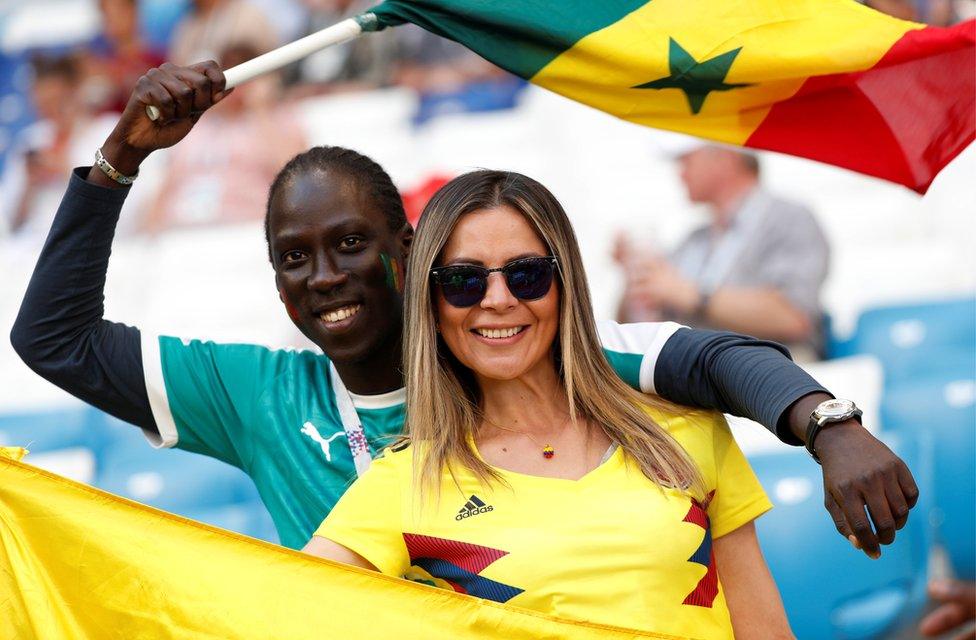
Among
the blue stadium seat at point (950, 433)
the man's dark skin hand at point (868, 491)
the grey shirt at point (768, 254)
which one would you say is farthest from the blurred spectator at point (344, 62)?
the man's dark skin hand at point (868, 491)

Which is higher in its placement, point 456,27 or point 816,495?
point 456,27

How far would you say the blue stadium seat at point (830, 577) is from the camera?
419 centimetres

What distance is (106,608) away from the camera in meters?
2.21

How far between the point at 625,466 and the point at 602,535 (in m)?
0.16

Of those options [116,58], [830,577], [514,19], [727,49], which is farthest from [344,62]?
[727,49]

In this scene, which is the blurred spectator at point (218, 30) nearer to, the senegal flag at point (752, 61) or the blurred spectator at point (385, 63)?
the blurred spectator at point (385, 63)

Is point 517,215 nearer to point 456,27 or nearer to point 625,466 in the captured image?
point 625,466

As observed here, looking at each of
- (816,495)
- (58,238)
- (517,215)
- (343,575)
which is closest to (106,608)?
(343,575)

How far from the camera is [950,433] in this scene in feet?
15.2

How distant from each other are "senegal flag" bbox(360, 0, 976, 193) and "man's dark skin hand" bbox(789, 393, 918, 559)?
1.14m

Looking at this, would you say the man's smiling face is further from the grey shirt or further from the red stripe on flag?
the grey shirt

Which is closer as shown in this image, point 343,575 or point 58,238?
point 343,575

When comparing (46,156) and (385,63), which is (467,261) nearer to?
(385,63)

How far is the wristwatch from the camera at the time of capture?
2086 mm
